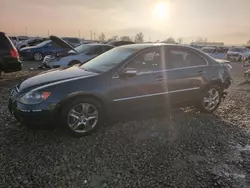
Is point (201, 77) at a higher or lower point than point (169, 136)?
higher

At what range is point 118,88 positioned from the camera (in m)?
4.52

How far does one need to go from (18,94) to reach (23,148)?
2.98 ft

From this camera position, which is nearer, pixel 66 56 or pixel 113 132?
pixel 113 132

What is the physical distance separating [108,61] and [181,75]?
1533 mm

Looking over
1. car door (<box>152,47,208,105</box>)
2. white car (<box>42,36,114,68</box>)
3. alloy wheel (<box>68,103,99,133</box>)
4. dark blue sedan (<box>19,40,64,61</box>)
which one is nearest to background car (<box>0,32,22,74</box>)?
white car (<box>42,36,114,68</box>)

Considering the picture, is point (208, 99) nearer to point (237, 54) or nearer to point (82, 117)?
point (82, 117)

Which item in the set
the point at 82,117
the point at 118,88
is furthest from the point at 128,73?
the point at 82,117

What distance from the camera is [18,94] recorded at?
4234mm

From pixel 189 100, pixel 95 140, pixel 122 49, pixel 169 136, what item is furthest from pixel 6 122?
pixel 189 100

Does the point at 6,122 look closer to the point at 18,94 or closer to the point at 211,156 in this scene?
the point at 18,94

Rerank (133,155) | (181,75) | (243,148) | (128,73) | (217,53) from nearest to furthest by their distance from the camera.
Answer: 1. (133,155)
2. (243,148)
3. (128,73)
4. (181,75)
5. (217,53)

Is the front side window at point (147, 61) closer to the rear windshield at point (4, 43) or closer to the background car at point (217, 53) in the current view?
the rear windshield at point (4, 43)

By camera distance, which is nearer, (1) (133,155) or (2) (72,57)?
(1) (133,155)

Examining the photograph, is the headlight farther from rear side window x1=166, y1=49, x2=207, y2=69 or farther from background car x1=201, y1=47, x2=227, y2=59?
background car x1=201, y1=47, x2=227, y2=59
